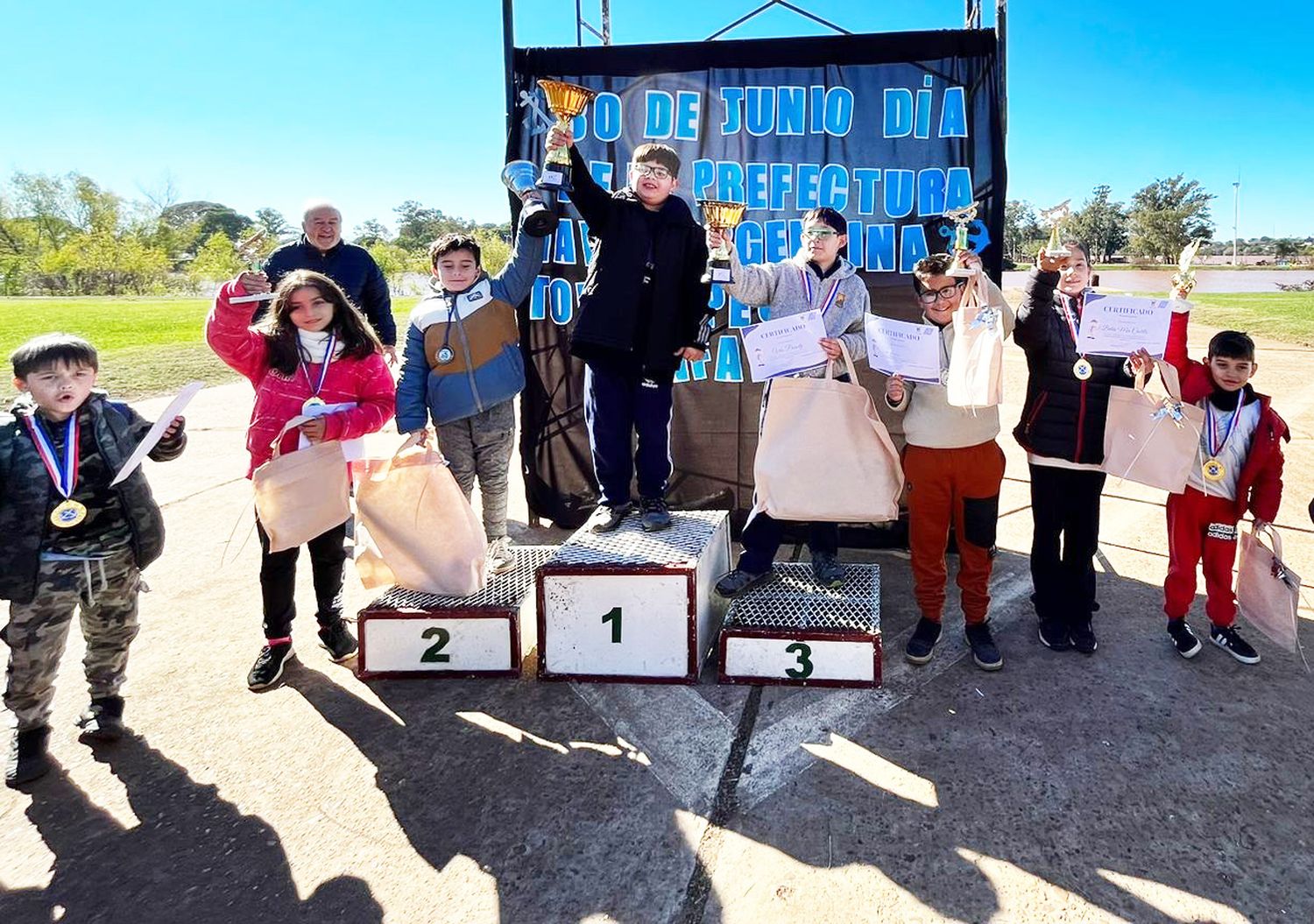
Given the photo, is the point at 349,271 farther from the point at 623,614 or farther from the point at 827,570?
the point at 827,570

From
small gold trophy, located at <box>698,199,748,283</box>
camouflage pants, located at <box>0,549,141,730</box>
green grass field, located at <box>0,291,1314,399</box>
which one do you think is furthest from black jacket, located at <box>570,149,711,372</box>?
green grass field, located at <box>0,291,1314,399</box>

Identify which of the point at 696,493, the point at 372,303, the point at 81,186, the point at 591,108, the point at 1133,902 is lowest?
the point at 1133,902

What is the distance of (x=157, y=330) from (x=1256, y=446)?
2903 cm

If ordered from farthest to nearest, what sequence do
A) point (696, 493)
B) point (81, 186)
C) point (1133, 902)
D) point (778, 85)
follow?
point (81, 186) → point (696, 493) → point (778, 85) → point (1133, 902)

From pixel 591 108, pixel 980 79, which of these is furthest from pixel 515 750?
pixel 980 79

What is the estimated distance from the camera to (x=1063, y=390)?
3.19 metres

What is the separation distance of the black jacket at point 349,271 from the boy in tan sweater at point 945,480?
264 cm

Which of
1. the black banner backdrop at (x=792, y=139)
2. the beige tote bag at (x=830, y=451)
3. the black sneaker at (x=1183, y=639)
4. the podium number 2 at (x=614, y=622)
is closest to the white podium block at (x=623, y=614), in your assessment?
the podium number 2 at (x=614, y=622)

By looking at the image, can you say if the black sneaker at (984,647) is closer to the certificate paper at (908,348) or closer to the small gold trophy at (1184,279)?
the certificate paper at (908,348)

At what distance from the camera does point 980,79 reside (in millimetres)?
4215

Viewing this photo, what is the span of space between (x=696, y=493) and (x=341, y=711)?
2.63m

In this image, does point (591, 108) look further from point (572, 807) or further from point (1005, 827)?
point (1005, 827)

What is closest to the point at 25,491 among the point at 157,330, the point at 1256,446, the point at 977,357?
the point at 977,357

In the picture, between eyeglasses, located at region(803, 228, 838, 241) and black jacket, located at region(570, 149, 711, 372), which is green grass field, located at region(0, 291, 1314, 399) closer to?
black jacket, located at region(570, 149, 711, 372)
